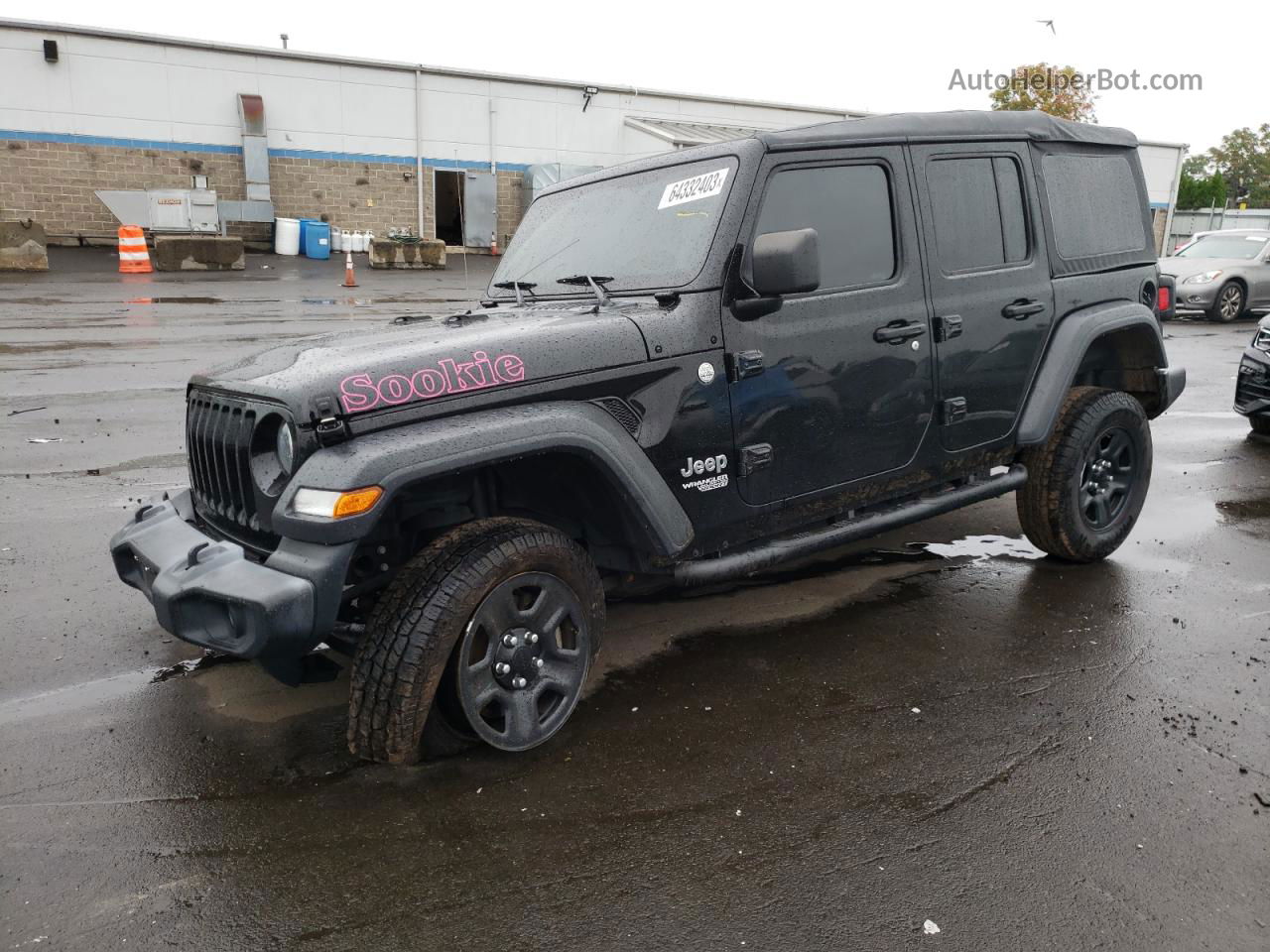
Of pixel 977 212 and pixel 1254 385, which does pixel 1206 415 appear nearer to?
pixel 1254 385

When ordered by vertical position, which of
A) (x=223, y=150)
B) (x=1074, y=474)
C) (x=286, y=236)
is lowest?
(x=1074, y=474)

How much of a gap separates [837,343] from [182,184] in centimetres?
2654

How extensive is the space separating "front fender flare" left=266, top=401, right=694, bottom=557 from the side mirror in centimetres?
73

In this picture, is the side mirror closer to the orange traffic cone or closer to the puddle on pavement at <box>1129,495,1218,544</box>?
the puddle on pavement at <box>1129,495,1218,544</box>

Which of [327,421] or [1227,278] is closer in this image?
[327,421]

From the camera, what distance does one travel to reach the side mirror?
10.6 feet

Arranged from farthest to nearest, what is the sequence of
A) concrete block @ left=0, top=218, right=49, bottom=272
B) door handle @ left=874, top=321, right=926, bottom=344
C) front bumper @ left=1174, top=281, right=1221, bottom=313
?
concrete block @ left=0, top=218, right=49, bottom=272
front bumper @ left=1174, top=281, right=1221, bottom=313
door handle @ left=874, top=321, right=926, bottom=344

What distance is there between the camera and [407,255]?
2547 cm

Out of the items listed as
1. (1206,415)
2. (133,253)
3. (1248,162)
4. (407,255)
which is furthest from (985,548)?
(1248,162)

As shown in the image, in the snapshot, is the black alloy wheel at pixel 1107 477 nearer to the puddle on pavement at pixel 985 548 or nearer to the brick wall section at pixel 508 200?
the puddle on pavement at pixel 985 548

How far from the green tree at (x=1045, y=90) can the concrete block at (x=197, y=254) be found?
122 feet

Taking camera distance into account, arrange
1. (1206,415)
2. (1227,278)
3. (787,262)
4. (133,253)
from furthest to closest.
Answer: (133,253)
(1227,278)
(1206,415)
(787,262)

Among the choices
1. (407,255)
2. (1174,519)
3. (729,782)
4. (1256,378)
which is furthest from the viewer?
(407,255)

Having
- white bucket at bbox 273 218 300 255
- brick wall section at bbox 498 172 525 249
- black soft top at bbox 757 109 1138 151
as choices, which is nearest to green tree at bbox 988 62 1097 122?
brick wall section at bbox 498 172 525 249
